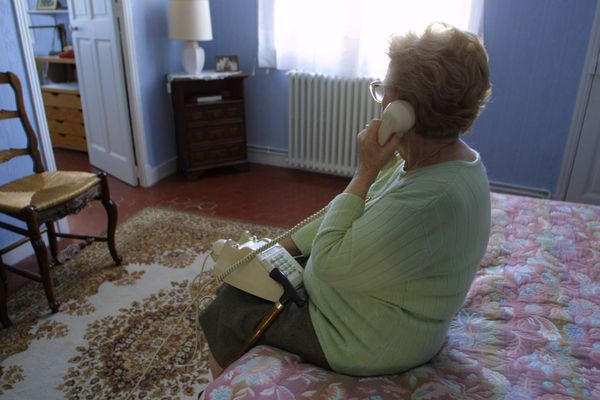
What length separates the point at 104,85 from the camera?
337cm

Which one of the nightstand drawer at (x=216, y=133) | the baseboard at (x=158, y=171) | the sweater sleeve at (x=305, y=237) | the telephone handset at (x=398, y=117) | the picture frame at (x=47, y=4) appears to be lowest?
the baseboard at (x=158, y=171)

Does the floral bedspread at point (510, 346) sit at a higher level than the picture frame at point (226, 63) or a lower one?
lower

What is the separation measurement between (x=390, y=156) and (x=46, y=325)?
5.65 ft

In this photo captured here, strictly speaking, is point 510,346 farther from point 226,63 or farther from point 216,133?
point 226,63

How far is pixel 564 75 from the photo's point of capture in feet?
9.58

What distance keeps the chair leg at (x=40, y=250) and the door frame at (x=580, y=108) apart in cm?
309

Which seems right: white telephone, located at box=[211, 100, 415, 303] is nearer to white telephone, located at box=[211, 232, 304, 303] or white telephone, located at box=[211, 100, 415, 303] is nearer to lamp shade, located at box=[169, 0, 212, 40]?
white telephone, located at box=[211, 232, 304, 303]

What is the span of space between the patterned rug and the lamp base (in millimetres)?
1426

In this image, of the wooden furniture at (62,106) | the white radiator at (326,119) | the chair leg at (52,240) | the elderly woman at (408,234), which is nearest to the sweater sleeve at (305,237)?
the elderly woman at (408,234)

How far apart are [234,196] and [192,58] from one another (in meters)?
1.08

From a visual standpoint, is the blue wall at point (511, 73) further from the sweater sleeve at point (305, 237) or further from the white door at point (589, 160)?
the sweater sleeve at point (305, 237)

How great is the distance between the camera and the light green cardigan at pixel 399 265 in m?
0.87

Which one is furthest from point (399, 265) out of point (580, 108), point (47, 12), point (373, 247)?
point (47, 12)

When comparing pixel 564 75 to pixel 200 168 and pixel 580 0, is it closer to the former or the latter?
pixel 580 0
